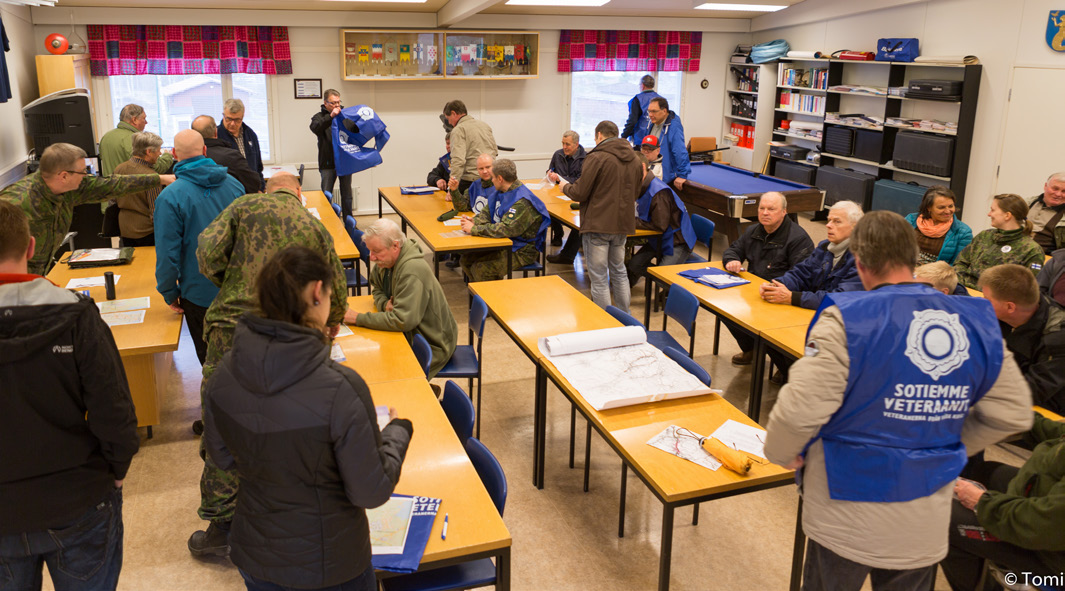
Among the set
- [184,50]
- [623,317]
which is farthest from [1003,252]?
[184,50]

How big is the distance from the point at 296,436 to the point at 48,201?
9.67 ft

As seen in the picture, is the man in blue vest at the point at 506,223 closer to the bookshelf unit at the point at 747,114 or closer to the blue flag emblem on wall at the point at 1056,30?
the blue flag emblem on wall at the point at 1056,30

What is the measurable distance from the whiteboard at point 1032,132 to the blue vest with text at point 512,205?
4959mm

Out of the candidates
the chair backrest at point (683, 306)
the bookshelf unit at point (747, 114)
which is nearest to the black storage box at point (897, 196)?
the bookshelf unit at point (747, 114)

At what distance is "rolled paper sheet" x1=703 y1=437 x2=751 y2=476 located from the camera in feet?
8.64

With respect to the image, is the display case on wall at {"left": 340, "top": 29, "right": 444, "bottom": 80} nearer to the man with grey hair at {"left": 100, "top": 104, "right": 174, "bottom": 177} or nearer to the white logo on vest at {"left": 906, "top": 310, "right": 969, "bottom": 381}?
the man with grey hair at {"left": 100, "top": 104, "right": 174, "bottom": 177}

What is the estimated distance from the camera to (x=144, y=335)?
3801 millimetres

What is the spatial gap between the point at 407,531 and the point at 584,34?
9328mm

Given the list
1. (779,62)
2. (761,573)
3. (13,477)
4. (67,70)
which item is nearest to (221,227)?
(13,477)

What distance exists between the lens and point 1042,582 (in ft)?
8.23

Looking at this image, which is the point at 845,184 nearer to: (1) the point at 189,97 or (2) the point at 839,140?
(2) the point at 839,140

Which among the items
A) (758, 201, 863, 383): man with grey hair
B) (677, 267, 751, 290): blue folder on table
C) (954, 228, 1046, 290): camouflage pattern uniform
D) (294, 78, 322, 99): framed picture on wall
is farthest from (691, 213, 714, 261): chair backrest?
(294, 78, 322, 99): framed picture on wall

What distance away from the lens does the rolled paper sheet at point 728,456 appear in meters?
2.63

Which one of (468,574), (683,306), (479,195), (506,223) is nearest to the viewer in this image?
(468,574)
